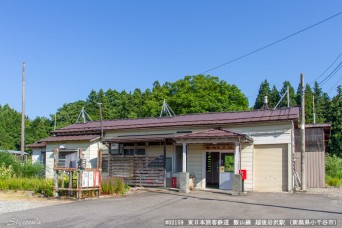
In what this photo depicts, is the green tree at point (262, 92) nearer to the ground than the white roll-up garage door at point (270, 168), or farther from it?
farther from it

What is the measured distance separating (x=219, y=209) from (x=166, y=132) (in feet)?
40.1

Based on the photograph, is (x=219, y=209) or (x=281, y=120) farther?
(x=281, y=120)

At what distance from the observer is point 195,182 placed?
2266cm

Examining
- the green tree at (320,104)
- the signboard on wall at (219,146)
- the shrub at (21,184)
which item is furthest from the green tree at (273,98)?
the shrub at (21,184)

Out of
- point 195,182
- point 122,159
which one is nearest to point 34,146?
point 122,159

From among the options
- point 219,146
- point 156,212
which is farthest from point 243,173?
point 156,212

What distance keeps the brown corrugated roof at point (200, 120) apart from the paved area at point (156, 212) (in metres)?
6.79

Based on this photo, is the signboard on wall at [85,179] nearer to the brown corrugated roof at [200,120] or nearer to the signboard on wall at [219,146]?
the signboard on wall at [219,146]

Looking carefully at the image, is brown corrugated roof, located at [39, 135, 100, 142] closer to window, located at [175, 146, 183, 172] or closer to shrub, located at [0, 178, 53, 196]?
window, located at [175, 146, 183, 172]

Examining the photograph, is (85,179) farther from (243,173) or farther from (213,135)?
(243,173)

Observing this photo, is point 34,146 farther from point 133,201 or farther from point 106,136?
point 133,201

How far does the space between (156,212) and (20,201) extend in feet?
22.3

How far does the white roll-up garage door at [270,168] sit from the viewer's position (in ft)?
68.3

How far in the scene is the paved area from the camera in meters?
10.8
